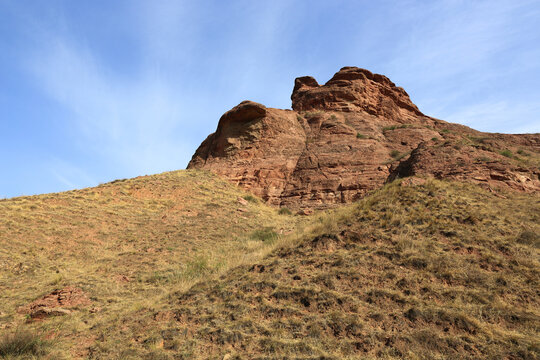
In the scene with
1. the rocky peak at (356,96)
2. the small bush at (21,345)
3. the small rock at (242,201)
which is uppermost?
the rocky peak at (356,96)

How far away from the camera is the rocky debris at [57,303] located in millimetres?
8727

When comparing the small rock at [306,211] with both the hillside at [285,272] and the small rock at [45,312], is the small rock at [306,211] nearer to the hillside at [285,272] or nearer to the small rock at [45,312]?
the hillside at [285,272]

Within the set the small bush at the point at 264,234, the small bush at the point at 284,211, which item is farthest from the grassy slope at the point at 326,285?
the small bush at the point at 284,211

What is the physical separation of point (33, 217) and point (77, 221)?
1.93 m

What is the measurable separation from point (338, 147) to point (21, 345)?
23516 millimetres

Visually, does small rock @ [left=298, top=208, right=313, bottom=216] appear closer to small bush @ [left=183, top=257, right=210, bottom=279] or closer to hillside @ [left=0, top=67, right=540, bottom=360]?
hillside @ [left=0, top=67, right=540, bottom=360]

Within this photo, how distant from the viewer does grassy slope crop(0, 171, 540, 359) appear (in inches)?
232

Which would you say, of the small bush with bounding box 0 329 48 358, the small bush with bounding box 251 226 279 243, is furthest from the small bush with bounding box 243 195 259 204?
the small bush with bounding box 0 329 48 358

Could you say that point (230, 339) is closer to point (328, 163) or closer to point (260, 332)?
point (260, 332)

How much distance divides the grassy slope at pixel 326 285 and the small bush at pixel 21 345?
387mm

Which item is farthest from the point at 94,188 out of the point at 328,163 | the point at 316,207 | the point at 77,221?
the point at 328,163

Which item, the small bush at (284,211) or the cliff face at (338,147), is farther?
the small bush at (284,211)

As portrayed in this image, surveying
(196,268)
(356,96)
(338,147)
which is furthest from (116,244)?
(356,96)

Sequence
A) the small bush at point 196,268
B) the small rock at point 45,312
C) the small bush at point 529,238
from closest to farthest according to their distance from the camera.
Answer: the small bush at point 529,238
the small rock at point 45,312
the small bush at point 196,268
